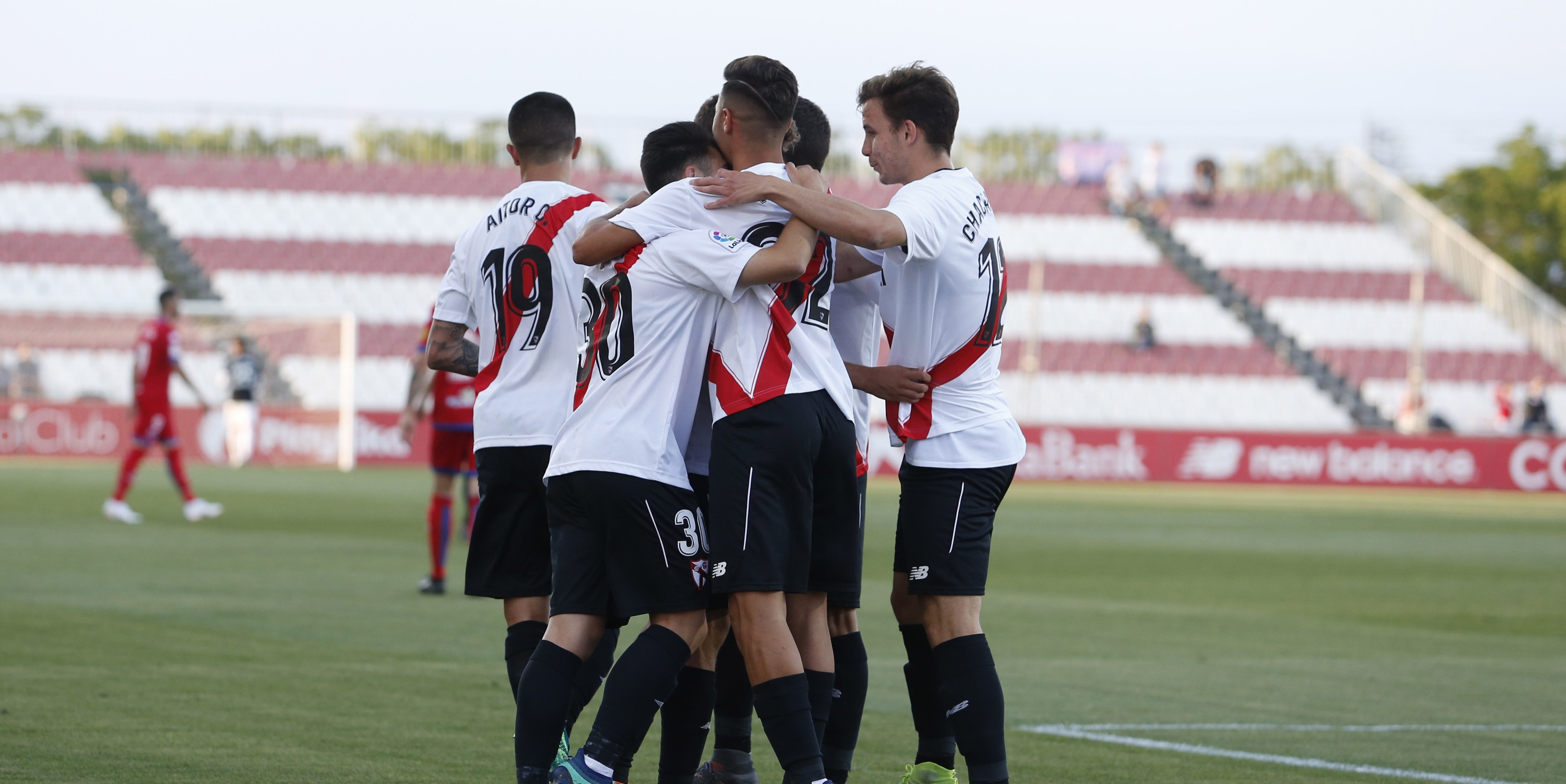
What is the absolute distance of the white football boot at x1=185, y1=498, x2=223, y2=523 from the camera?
1712 cm

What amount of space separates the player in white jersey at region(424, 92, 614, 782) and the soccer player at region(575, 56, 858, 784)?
0.62m

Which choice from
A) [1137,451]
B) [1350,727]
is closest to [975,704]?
[1350,727]

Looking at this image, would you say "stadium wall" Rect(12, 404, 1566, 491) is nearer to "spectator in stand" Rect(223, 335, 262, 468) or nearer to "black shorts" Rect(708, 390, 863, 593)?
"spectator in stand" Rect(223, 335, 262, 468)

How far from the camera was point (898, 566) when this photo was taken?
16.2 ft

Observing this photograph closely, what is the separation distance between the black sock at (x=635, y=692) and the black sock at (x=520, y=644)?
31.4 inches

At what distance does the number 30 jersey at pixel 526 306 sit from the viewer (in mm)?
5145

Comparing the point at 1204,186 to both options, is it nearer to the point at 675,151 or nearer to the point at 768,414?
the point at 675,151

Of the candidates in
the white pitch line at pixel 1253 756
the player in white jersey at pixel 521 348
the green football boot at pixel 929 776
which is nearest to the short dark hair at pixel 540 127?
the player in white jersey at pixel 521 348

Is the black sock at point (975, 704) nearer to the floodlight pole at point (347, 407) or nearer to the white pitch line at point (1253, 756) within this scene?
the white pitch line at point (1253, 756)

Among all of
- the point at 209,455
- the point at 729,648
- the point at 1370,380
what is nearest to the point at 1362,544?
the point at 729,648

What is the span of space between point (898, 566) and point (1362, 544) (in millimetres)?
14042

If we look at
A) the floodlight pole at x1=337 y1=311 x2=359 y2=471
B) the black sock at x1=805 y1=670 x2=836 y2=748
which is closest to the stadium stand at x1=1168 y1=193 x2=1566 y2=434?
the floodlight pole at x1=337 y1=311 x2=359 y2=471

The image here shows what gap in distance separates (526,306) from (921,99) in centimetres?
135

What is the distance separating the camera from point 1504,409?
36.0 m
